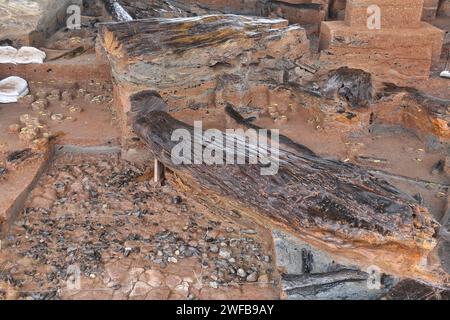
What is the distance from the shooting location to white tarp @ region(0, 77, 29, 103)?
5500 mm

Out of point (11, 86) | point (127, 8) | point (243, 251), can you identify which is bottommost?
point (243, 251)

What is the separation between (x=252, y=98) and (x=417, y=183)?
76.8 inches

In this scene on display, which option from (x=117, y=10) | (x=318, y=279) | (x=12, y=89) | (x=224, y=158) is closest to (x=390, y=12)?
(x=224, y=158)

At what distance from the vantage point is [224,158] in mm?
3582

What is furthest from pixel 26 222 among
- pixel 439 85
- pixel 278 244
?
pixel 439 85

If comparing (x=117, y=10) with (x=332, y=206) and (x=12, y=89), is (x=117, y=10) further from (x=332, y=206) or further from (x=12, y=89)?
(x=332, y=206)

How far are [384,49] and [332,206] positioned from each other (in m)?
3.46

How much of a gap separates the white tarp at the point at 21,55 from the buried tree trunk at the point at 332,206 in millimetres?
3366

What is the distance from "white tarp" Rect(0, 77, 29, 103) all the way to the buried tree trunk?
9.05 feet

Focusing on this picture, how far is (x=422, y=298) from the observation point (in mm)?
2748

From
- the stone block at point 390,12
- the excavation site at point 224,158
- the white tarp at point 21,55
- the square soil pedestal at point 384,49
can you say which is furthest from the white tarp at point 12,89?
the stone block at point 390,12

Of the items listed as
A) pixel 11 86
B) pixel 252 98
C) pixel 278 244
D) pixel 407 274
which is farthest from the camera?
pixel 11 86

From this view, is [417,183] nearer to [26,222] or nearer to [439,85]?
[439,85]

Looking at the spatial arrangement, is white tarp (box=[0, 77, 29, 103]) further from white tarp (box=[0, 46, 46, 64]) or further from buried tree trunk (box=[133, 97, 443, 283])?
buried tree trunk (box=[133, 97, 443, 283])
